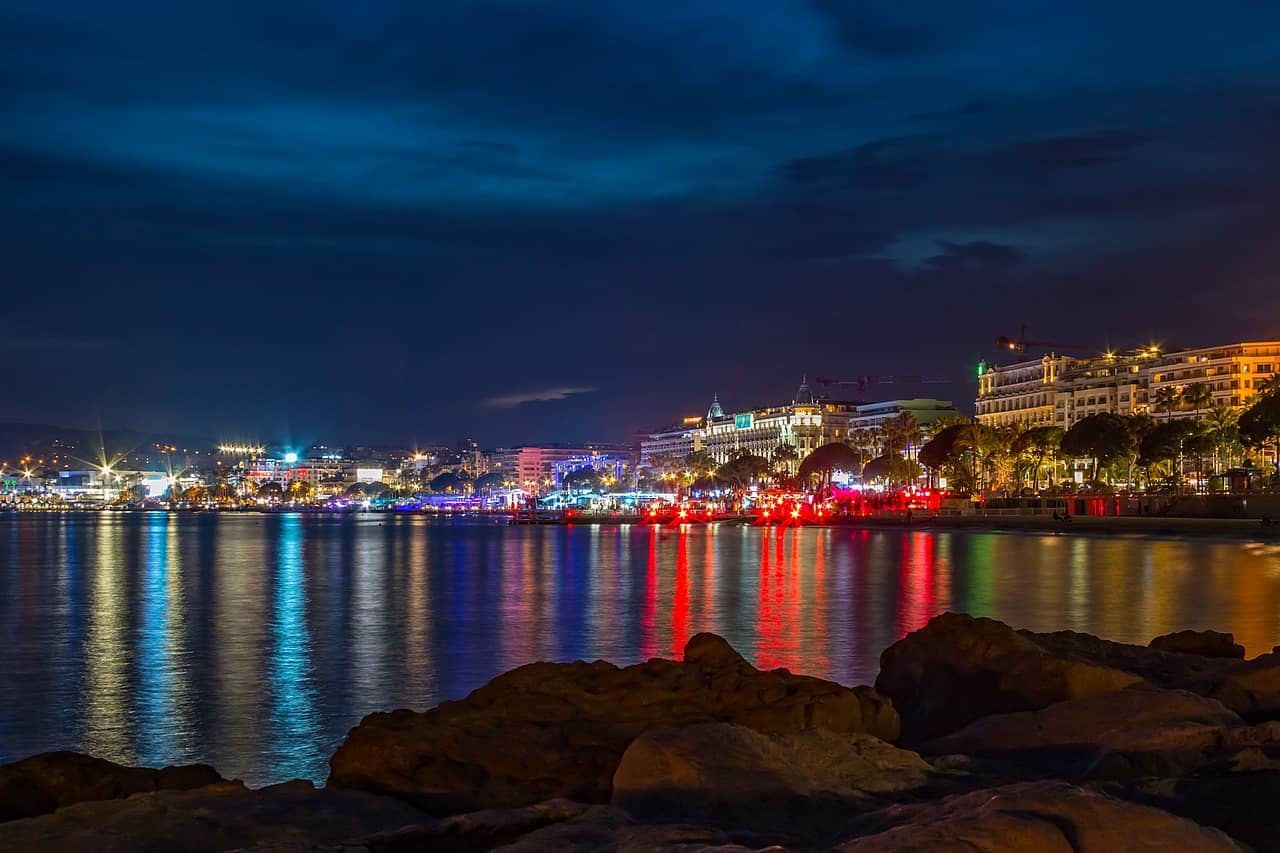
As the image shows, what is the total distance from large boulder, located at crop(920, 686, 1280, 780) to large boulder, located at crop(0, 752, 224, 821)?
613 centimetres

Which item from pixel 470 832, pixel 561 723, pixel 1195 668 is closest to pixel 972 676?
pixel 1195 668

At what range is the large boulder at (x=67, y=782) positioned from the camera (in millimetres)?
9289

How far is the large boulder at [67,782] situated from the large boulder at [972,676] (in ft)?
22.0

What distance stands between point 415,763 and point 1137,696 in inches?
234

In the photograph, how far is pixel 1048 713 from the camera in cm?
1084

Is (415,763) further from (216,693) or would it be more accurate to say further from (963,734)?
(216,693)

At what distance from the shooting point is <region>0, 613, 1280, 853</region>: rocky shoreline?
6.96 meters

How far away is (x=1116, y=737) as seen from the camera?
9820mm

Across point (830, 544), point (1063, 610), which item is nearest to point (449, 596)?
point (1063, 610)

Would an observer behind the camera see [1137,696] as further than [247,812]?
Yes

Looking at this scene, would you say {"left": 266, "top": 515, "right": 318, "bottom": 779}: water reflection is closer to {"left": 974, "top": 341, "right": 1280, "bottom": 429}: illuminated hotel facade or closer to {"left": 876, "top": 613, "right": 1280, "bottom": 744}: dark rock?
{"left": 876, "top": 613, "right": 1280, "bottom": 744}: dark rock

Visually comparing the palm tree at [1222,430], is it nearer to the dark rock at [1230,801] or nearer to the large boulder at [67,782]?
the dark rock at [1230,801]

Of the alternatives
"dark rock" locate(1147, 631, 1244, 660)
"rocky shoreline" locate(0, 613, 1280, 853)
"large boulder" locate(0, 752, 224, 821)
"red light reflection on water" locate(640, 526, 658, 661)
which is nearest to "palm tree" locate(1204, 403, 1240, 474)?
"red light reflection on water" locate(640, 526, 658, 661)

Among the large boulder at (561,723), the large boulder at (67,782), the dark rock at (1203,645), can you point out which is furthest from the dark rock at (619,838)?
the dark rock at (1203,645)
